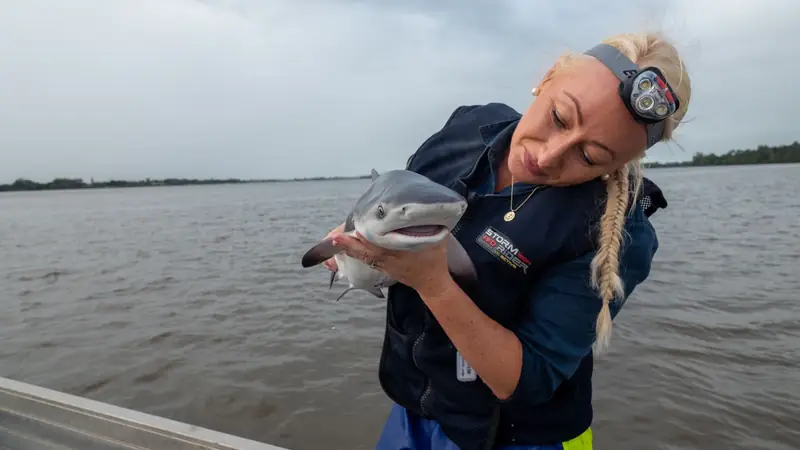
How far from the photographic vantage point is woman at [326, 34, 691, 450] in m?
1.79

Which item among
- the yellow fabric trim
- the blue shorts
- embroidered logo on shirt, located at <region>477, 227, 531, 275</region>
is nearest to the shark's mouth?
embroidered logo on shirt, located at <region>477, 227, 531, 275</region>

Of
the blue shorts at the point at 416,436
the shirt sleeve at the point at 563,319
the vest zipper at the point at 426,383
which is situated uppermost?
the shirt sleeve at the point at 563,319

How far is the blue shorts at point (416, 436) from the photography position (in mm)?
2309

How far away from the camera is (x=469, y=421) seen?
2.17m

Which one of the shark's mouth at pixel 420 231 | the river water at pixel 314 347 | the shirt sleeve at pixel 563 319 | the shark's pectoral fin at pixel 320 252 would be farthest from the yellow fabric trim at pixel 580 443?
the river water at pixel 314 347

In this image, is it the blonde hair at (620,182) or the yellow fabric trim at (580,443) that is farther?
the yellow fabric trim at (580,443)

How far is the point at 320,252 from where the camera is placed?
7.58ft

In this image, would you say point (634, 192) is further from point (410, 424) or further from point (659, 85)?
point (410, 424)

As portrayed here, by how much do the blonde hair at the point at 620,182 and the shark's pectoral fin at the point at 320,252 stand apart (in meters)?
1.12

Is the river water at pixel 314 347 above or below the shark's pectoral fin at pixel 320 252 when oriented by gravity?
below

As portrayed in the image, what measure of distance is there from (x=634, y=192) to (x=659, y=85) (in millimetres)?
435

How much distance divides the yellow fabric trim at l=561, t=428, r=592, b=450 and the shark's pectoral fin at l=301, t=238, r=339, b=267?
1.39 meters

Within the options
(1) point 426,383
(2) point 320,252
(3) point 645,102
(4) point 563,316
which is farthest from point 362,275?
(3) point 645,102

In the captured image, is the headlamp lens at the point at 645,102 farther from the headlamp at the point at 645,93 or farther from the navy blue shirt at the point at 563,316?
the navy blue shirt at the point at 563,316
